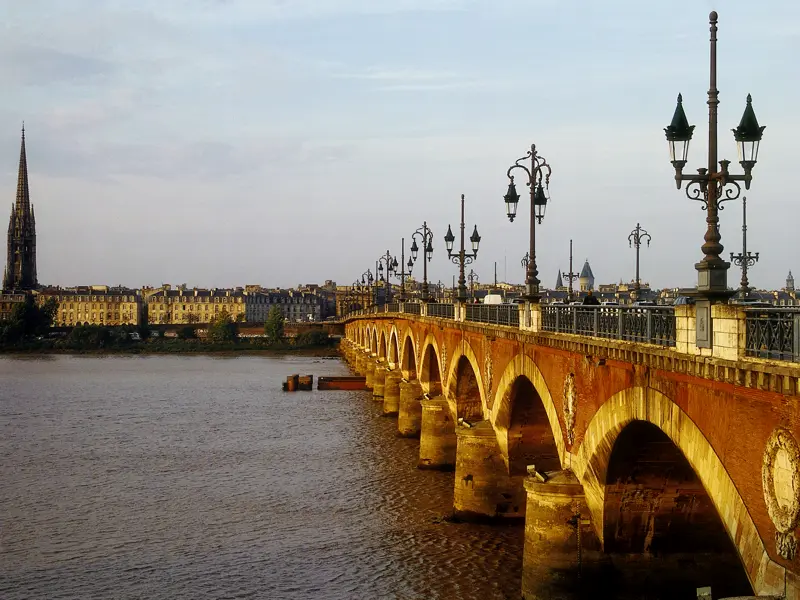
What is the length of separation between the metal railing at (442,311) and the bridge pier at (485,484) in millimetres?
10728

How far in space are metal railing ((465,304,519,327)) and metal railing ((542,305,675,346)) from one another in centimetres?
392

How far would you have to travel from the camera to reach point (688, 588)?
1992cm

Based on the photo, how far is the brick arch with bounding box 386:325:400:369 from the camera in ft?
216

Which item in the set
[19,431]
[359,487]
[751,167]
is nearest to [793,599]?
[751,167]

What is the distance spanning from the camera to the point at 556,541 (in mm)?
20453

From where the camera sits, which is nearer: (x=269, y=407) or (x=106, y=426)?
(x=106, y=426)

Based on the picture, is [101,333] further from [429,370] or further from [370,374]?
[429,370]

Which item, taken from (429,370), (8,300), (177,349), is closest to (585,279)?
(429,370)

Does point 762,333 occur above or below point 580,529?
above

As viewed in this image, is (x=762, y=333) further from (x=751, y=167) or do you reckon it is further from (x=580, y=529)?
(x=580, y=529)

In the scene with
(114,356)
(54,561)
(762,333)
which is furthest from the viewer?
(114,356)

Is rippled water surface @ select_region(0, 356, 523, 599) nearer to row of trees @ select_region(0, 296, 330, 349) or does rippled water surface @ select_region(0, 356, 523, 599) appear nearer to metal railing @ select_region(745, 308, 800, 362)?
metal railing @ select_region(745, 308, 800, 362)

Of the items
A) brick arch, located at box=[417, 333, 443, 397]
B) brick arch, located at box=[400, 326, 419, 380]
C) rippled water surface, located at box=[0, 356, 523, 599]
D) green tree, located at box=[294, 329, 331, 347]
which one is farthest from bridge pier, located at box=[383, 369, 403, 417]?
green tree, located at box=[294, 329, 331, 347]

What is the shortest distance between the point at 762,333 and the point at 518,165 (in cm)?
1485
